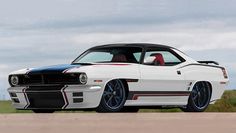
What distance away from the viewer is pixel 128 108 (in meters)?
15.1

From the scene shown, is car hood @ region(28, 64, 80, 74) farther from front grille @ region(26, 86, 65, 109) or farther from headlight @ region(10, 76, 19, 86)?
headlight @ region(10, 76, 19, 86)

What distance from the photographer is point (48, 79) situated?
13258mm

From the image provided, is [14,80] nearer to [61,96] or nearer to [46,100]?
[46,100]

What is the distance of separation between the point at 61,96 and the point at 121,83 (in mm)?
1251

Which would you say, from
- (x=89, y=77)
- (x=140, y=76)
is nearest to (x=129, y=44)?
(x=140, y=76)

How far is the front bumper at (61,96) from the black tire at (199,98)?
3.10 meters

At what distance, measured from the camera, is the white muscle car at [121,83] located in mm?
12844

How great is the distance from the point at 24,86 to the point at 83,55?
218 centimetres

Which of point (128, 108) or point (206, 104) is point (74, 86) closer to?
point (128, 108)

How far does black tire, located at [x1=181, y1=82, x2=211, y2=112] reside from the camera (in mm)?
15180
